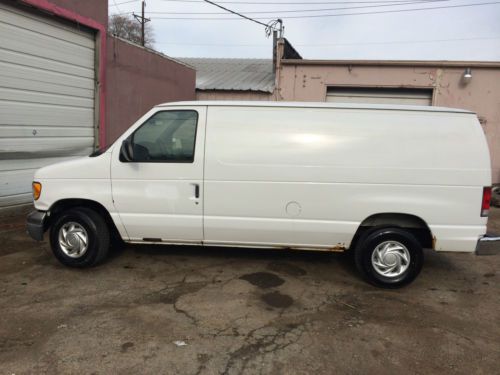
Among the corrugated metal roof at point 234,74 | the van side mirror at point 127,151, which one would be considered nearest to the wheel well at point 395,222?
the van side mirror at point 127,151

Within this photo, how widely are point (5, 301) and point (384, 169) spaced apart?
13.4ft

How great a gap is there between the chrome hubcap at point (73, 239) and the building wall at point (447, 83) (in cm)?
1159

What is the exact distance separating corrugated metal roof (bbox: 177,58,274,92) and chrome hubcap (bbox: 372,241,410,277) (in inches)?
484

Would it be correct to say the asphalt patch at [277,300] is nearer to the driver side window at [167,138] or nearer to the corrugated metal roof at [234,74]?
the driver side window at [167,138]

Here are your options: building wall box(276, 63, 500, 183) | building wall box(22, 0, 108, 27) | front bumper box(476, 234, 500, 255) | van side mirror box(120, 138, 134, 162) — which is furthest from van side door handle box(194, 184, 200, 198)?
building wall box(276, 63, 500, 183)

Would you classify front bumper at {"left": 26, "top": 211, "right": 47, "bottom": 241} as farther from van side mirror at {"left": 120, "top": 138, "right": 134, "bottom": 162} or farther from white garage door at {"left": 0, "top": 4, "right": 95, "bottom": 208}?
white garage door at {"left": 0, "top": 4, "right": 95, "bottom": 208}

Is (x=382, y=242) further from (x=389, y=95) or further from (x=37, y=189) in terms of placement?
(x=389, y=95)

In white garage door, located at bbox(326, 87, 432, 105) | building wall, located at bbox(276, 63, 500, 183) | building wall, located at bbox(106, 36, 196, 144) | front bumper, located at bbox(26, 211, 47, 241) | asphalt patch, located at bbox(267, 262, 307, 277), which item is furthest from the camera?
white garage door, located at bbox(326, 87, 432, 105)

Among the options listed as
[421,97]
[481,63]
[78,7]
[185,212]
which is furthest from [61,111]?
[481,63]

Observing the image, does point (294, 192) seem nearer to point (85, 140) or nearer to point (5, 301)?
point (5, 301)

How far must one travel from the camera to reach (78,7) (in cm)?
842

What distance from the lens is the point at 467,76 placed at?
13477 mm

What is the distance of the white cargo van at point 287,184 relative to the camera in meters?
4.43

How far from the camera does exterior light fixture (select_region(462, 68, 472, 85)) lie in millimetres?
13516
